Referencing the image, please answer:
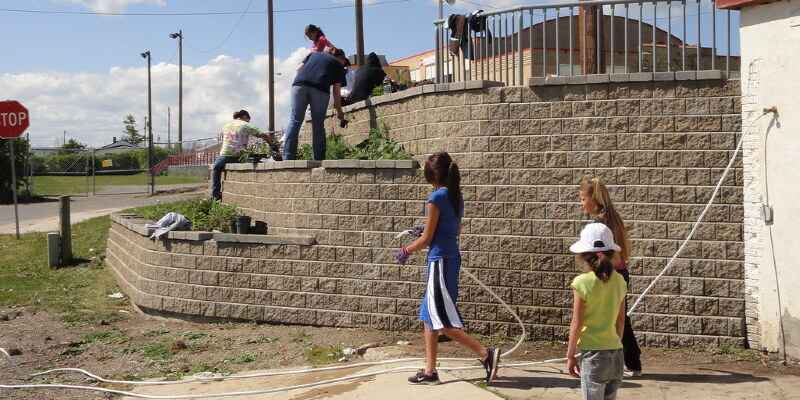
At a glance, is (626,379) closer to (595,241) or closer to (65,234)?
(595,241)

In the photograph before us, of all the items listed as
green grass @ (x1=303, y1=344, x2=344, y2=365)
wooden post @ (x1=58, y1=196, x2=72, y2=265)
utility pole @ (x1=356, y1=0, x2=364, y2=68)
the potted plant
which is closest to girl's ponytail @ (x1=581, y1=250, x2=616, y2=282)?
green grass @ (x1=303, y1=344, x2=344, y2=365)

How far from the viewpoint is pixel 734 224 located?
761 centimetres

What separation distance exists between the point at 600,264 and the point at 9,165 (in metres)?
26.7

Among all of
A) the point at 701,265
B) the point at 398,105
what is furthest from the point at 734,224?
the point at 398,105

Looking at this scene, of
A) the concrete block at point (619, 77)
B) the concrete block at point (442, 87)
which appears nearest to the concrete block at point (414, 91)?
the concrete block at point (442, 87)

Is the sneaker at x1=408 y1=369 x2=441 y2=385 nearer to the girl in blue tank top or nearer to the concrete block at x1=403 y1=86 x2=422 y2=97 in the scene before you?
the girl in blue tank top

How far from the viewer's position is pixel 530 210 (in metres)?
8.13

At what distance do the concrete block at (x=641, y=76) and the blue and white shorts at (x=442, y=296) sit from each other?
274 cm

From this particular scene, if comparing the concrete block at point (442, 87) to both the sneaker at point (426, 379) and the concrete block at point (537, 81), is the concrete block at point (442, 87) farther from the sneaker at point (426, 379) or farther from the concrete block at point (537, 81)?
the sneaker at point (426, 379)

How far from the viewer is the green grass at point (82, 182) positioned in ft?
110

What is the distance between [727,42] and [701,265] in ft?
6.87

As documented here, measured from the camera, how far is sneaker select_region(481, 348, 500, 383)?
6.38 m

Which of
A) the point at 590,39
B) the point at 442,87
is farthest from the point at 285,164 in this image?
the point at 590,39

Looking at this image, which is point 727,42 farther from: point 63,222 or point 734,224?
point 63,222
